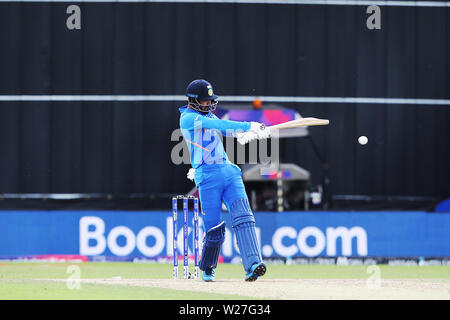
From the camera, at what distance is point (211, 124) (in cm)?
1186

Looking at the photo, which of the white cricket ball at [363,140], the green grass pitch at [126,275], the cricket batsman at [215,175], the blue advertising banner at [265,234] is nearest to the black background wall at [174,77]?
the white cricket ball at [363,140]

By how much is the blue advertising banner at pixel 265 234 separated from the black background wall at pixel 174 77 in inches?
257

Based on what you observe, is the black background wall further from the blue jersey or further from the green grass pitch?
the blue jersey

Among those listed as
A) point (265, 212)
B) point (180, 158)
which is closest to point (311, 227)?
point (265, 212)

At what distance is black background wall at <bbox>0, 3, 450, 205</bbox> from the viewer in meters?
26.3

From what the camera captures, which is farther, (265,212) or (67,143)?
(67,143)

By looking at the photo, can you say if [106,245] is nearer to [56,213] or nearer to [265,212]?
[56,213]

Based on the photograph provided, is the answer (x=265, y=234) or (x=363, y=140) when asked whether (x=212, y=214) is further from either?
(x=363, y=140)

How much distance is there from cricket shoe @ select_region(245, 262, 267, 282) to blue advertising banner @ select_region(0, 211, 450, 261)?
7401 mm

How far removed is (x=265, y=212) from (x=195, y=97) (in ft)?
25.0

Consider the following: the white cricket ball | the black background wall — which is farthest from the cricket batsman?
the black background wall

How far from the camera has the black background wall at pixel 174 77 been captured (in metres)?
26.3

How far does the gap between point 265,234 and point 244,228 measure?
7520 millimetres

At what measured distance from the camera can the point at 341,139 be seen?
88.0ft
